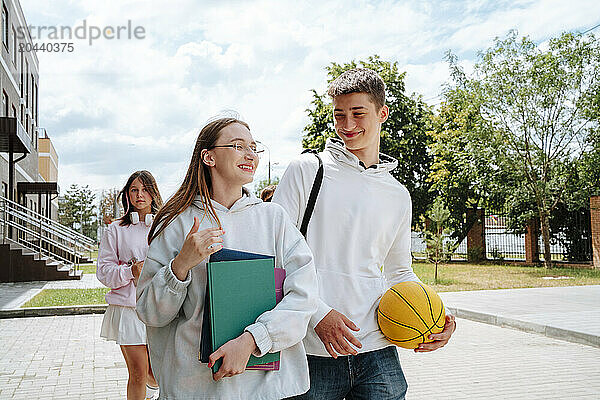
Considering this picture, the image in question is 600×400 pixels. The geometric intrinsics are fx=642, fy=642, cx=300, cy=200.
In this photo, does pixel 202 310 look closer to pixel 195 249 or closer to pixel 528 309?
pixel 195 249

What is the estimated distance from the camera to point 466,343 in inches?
388

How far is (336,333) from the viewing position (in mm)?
2600

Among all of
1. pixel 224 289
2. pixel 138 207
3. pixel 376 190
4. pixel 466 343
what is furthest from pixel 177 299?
pixel 466 343

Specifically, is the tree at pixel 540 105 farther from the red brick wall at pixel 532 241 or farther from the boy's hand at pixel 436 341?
the boy's hand at pixel 436 341

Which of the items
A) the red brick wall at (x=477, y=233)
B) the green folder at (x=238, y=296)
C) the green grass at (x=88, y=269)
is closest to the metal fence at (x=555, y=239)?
the red brick wall at (x=477, y=233)

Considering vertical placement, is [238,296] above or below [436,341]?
above

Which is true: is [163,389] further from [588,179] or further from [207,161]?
[588,179]

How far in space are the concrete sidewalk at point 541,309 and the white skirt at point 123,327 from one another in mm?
6915

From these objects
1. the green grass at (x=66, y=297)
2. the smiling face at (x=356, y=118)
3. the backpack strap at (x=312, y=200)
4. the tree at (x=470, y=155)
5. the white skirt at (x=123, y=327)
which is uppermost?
the tree at (x=470, y=155)

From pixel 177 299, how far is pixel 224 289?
0.18 meters

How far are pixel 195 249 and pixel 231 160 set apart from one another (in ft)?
1.68

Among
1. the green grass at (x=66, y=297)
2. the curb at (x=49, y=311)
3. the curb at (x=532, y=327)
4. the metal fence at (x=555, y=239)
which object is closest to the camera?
the curb at (x=532, y=327)

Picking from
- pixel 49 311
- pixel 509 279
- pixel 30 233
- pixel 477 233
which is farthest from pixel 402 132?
pixel 49 311

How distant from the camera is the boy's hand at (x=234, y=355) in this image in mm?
2184
